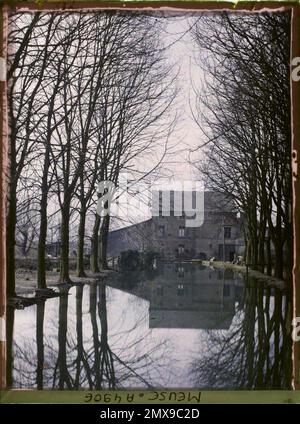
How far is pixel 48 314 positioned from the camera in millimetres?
2688

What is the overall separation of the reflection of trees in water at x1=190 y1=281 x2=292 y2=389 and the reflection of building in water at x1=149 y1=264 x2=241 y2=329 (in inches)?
2.9

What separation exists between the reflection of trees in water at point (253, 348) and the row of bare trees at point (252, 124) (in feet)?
0.62

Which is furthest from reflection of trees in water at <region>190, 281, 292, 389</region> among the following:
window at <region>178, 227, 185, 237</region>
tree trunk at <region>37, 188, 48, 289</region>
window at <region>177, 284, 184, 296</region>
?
tree trunk at <region>37, 188, 48, 289</region>

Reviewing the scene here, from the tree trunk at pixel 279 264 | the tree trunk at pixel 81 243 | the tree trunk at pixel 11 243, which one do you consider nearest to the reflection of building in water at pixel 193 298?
the tree trunk at pixel 279 264

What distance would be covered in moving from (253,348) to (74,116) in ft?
5.30

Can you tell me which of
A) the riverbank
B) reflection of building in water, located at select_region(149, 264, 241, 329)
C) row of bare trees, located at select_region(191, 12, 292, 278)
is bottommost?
reflection of building in water, located at select_region(149, 264, 241, 329)

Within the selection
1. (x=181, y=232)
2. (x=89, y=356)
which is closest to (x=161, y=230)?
(x=181, y=232)

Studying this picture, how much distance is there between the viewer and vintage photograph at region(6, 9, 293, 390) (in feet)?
8.50

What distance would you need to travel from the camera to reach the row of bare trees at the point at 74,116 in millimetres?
2617

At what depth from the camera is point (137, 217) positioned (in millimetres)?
2775

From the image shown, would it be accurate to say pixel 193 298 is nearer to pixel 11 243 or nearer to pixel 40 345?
pixel 40 345

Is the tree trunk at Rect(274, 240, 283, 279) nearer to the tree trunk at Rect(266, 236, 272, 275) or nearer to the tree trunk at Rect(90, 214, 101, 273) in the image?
the tree trunk at Rect(266, 236, 272, 275)
